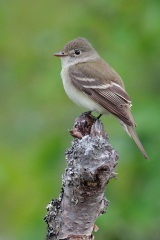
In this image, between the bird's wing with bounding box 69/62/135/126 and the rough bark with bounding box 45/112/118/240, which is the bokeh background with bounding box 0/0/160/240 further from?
the rough bark with bounding box 45/112/118/240

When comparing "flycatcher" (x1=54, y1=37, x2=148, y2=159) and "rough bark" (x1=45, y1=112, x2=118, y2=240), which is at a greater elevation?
"flycatcher" (x1=54, y1=37, x2=148, y2=159)

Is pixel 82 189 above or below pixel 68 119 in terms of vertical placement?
below

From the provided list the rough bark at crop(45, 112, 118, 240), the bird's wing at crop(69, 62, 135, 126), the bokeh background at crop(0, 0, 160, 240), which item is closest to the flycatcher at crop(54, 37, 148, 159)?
the bird's wing at crop(69, 62, 135, 126)

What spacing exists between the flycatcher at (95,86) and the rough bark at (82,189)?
1978 millimetres

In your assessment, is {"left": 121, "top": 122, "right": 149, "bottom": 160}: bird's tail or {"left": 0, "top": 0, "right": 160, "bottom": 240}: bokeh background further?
{"left": 0, "top": 0, "right": 160, "bottom": 240}: bokeh background

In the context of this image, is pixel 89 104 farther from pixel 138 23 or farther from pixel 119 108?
pixel 138 23

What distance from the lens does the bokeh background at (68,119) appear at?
21.0 feet

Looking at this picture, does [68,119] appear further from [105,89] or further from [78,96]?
[105,89]

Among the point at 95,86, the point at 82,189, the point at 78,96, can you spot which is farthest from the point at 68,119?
the point at 82,189

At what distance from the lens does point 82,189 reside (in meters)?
4.08

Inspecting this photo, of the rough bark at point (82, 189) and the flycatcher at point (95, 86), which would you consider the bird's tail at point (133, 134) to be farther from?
the rough bark at point (82, 189)

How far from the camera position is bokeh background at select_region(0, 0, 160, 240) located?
640 centimetres

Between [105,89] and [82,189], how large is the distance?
291 cm

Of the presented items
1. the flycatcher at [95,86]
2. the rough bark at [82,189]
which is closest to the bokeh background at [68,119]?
the flycatcher at [95,86]
